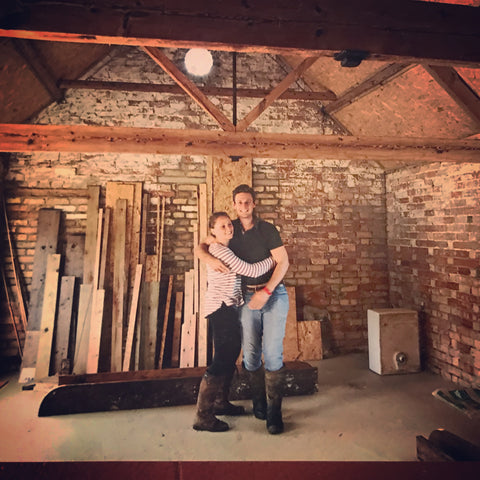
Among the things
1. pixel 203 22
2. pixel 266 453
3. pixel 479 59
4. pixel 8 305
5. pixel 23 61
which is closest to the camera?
pixel 203 22

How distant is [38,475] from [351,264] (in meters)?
4.75

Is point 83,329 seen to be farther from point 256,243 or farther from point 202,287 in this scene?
point 256,243

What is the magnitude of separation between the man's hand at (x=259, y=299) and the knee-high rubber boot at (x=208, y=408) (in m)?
0.72

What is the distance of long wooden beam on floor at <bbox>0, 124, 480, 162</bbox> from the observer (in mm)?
2857

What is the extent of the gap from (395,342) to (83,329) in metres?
3.99

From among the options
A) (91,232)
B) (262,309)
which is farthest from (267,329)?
(91,232)

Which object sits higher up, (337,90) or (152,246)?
(337,90)

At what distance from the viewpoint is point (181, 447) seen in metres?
2.60

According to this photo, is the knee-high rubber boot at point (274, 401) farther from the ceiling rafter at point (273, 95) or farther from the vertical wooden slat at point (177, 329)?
the ceiling rafter at point (273, 95)

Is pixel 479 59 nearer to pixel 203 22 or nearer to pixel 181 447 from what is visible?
pixel 203 22

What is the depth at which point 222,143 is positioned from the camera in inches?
121

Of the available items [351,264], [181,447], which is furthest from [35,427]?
[351,264]

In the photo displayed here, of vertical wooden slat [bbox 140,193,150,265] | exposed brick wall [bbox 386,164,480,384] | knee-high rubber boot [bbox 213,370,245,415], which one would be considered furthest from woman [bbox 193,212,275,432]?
exposed brick wall [bbox 386,164,480,384]

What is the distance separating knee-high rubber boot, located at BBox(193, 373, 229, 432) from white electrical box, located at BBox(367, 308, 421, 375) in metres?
2.22
